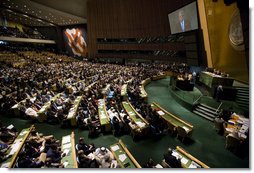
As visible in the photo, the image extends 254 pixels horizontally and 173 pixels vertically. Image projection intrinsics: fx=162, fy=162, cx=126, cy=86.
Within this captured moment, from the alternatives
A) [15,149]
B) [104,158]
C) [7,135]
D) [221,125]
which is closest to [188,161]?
[104,158]

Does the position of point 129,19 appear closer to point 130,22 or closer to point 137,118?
point 130,22

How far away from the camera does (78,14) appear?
27.7m

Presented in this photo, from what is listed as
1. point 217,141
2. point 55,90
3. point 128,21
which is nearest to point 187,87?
point 217,141

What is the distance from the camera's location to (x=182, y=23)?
14555mm

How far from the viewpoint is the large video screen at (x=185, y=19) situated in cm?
1258

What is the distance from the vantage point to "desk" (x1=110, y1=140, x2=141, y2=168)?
14.7 feet

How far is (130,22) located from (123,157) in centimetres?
2274

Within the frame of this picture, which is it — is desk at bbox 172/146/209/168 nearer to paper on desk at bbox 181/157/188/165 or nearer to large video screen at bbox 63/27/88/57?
paper on desk at bbox 181/157/188/165

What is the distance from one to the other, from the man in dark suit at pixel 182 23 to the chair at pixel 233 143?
1050cm

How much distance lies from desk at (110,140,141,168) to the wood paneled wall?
17364 mm

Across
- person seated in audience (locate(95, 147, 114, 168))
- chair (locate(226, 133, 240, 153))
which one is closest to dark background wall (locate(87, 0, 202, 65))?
chair (locate(226, 133, 240, 153))

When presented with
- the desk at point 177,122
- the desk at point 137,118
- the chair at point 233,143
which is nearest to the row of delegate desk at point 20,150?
the desk at point 137,118

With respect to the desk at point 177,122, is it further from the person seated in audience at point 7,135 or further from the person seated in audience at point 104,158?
the person seated in audience at point 7,135

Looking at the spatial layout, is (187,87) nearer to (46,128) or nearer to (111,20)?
(46,128)
